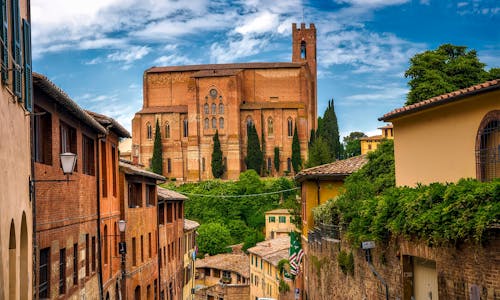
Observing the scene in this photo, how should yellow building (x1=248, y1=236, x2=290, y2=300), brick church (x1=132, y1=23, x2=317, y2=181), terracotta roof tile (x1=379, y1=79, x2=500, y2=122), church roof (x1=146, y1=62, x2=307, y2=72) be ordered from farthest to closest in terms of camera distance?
church roof (x1=146, y1=62, x2=307, y2=72)
brick church (x1=132, y1=23, x2=317, y2=181)
yellow building (x1=248, y1=236, x2=290, y2=300)
terracotta roof tile (x1=379, y1=79, x2=500, y2=122)

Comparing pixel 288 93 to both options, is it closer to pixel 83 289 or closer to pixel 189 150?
pixel 189 150

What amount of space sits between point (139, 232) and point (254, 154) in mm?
82639

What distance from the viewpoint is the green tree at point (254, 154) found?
364 feet

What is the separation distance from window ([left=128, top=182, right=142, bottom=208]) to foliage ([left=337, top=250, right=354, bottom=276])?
9.42 meters

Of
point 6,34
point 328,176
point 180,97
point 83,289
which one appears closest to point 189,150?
point 180,97

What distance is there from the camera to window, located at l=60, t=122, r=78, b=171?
1770 centimetres

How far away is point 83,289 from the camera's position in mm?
18984

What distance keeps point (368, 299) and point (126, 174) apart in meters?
11.0

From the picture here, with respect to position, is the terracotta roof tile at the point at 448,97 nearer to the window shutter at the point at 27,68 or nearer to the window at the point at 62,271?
the window shutter at the point at 27,68

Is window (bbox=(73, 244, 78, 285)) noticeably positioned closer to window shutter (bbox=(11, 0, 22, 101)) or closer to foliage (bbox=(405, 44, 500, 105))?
window shutter (bbox=(11, 0, 22, 101))

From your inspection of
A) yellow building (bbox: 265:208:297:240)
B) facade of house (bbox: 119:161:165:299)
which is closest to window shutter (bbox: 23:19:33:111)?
facade of house (bbox: 119:161:165:299)

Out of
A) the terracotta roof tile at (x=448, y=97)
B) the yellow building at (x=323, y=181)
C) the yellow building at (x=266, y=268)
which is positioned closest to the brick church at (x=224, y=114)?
the yellow building at (x=266, y=268)

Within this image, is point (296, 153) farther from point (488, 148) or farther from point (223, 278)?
point (488, 148)

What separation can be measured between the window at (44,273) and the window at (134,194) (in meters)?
11.9
